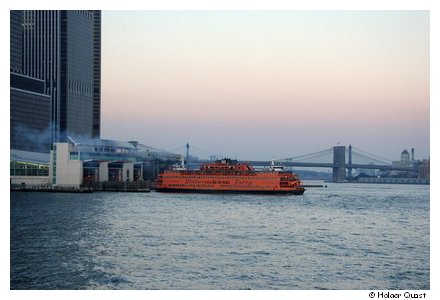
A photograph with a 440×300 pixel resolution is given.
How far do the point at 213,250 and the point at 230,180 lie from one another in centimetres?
3777

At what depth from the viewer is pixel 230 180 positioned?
60438 millimetres

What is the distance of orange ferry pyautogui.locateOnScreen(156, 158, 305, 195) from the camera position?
59281 mm

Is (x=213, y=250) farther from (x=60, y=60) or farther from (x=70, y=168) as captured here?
(x=60, y=60)

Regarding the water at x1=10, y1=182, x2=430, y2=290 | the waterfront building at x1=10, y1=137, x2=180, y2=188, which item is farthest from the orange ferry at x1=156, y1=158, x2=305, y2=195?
the water at x1=10, y1=182, x2=430, y2=290

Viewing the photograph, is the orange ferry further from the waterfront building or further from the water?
the water

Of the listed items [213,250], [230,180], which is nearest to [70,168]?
[230,180]

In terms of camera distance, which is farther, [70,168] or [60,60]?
[60,60]

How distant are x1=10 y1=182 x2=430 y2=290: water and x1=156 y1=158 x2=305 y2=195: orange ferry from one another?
22.1m

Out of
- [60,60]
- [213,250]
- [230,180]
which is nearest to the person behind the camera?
[213,250]

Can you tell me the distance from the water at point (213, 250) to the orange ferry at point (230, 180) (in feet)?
72.3

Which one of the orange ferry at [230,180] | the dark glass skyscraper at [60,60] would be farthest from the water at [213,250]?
the dark glass skyscraper at [60,60]

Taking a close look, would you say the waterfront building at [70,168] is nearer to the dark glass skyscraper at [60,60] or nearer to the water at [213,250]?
the dark glass skyscraper at [60,60]
